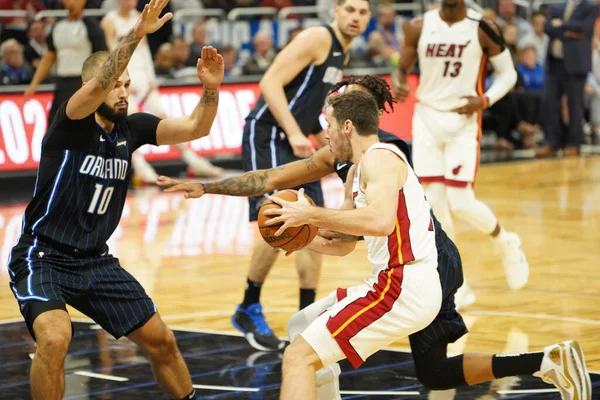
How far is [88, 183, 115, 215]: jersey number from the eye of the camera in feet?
18.1

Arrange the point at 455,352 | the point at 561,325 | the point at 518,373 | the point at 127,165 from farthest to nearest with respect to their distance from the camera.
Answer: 1. the point at 561,325
2. the point at 455,352
3. the point at 127,165
4. the point at 518,373

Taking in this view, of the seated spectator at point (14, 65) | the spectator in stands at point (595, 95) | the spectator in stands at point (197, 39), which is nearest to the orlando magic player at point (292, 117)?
the seated spectator at point (14, 65)

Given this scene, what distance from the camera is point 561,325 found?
7.45 metres

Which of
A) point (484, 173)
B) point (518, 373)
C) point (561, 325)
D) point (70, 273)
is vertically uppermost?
point (70, 273)

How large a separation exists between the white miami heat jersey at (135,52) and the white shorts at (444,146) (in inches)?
229

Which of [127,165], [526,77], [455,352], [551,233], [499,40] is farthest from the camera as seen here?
[526,77]

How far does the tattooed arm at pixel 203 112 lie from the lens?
5730mm

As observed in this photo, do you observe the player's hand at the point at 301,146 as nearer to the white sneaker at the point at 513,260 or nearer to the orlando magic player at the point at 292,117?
the orlando magic player at the point at 292,117

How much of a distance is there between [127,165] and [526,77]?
14257 mm

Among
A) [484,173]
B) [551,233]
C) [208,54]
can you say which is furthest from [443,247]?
[484,173]

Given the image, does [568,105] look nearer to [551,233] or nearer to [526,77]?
[526,77]

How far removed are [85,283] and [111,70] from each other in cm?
100

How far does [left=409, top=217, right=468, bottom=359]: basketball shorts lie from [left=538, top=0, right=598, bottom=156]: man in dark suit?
1230 cm

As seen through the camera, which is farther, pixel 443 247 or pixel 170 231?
pixel 170 231
